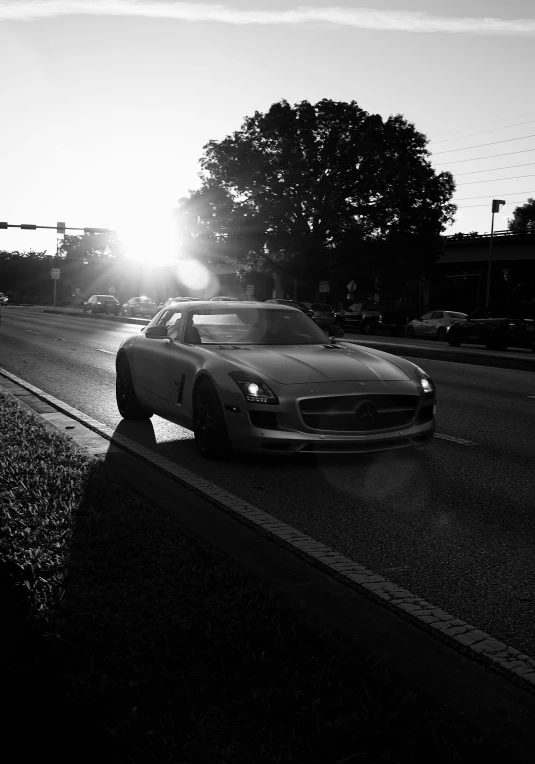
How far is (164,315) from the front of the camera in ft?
30.6

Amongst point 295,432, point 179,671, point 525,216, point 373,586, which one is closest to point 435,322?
point 295,432

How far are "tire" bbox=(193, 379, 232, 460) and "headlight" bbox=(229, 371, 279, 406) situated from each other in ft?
0.95

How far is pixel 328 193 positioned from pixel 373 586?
4722cm

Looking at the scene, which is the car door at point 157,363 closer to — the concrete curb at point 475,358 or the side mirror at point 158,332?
the side mirror at point 158,332

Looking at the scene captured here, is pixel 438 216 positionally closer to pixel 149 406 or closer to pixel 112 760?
pixel 149 406

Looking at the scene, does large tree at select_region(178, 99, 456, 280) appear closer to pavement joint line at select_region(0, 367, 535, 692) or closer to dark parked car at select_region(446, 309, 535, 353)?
dark parked car at select_region(446, 309, 535, 353)

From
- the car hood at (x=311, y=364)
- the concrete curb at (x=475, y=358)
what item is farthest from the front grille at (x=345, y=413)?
the concrete curb at (x=475, y=358)

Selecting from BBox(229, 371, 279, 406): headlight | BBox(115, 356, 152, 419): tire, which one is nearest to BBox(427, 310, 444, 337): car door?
BBox(115, 356, 152, 419): tire

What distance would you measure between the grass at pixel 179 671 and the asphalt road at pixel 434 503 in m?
0.96

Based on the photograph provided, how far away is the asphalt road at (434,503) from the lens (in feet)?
14.4

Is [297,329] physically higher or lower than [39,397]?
higher

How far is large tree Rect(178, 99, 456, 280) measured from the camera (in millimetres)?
50781

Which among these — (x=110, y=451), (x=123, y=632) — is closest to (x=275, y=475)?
(x=110, y=451)

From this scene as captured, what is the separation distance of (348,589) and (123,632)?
123 centimetres
